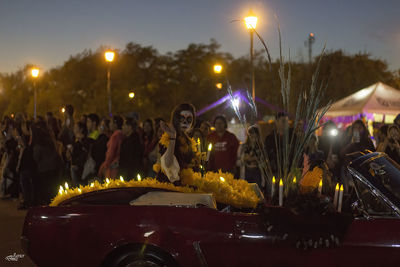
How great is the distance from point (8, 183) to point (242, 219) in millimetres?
7973

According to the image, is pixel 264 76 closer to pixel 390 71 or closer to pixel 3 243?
pixel 390 71

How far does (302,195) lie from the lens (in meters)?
3.36

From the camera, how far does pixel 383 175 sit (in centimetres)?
342

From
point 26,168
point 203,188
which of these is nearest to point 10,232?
point 26,168

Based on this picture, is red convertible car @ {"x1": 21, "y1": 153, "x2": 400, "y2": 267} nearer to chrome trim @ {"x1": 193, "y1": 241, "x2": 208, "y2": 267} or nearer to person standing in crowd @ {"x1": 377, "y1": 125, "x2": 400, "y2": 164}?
chrome trim @ {"x1": 193, "y1": 241, "x2": 208, "y2": 267}

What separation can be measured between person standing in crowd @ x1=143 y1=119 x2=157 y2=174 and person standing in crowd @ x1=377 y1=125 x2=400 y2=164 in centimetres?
408

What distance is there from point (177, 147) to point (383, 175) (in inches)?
72.3

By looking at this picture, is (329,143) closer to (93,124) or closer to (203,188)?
(93,124)

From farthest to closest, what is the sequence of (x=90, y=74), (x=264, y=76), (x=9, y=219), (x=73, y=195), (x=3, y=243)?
1. (x=264, y=76)
2. (x=90, y=74)
3. (x=9, y=219)
4. (x=3, y=243)
5. (x=73, y=195)

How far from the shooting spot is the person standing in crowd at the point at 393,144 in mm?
6715

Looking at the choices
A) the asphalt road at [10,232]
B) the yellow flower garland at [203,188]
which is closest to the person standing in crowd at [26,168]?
the asphalt road at [10,232]

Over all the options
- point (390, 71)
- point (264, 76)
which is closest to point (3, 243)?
point (390, 71)

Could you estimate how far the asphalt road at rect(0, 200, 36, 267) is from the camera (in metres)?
5.28

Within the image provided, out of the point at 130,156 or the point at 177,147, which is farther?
the point at 130,156
